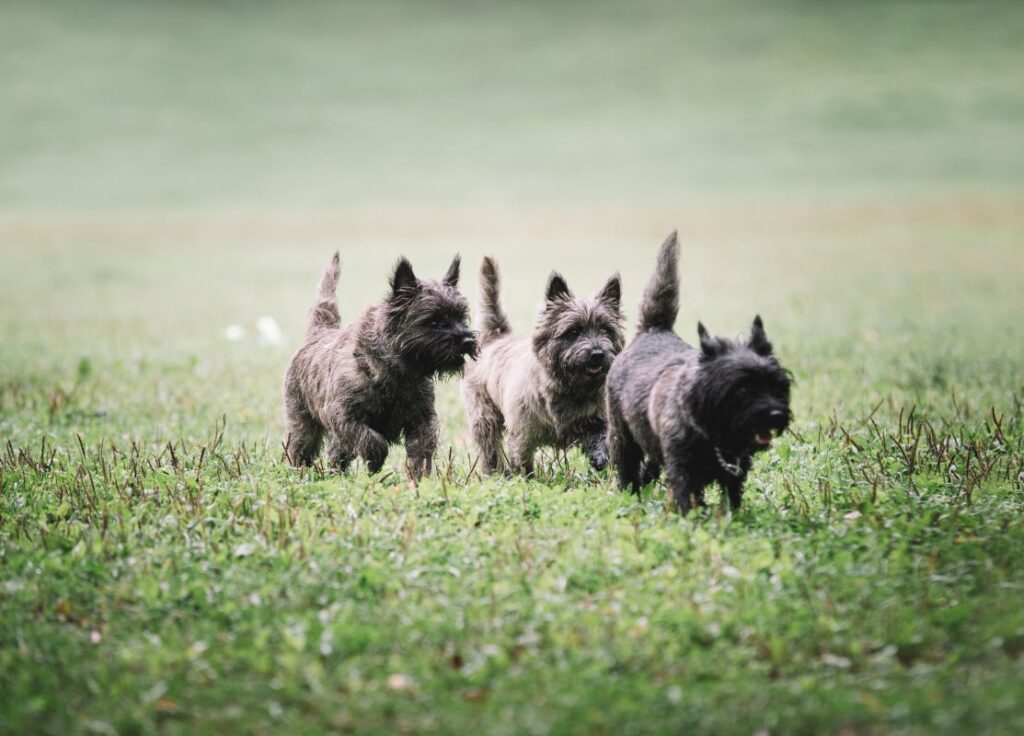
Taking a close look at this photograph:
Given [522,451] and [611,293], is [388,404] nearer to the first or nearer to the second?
[522,451]

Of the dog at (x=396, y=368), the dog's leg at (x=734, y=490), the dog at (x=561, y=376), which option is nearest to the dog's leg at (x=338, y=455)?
the dog at (x=396, y=368)

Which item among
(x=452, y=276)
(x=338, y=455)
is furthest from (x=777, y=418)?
(x=338, y=455)

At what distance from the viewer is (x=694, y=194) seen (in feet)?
191

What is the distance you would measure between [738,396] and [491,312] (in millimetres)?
4152

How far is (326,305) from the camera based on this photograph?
1029 centimetres

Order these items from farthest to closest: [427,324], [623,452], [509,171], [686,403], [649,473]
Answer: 1. [509,171]
2. [427,324]
3. [649,473]
4. [623,452]
5. [686,403]

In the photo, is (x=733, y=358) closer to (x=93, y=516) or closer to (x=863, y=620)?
(x=863, y=620)

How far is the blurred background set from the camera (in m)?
20.8

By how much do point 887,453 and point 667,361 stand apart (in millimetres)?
2300

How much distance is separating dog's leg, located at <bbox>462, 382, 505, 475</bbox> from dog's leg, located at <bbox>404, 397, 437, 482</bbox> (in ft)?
3.62

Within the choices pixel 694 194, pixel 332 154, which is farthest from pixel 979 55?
pixel 332 154

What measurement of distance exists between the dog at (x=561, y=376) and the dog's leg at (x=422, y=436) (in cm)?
77

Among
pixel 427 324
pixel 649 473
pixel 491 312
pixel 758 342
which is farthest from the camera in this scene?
pixel 491 312

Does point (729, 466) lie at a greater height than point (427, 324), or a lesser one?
lesser
